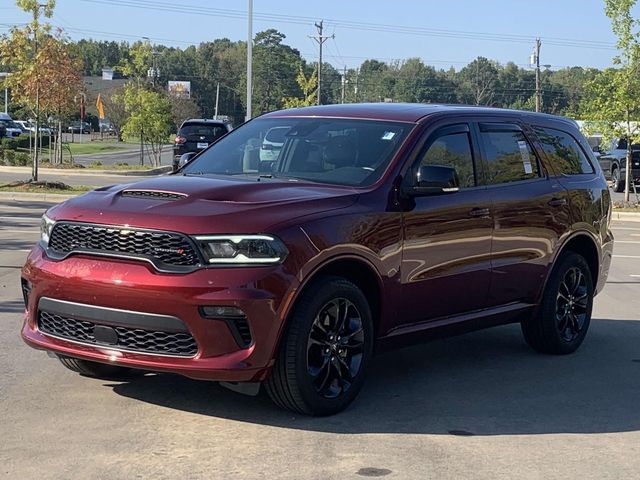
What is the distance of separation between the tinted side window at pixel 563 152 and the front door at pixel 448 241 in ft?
3.92

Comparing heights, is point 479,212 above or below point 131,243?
above

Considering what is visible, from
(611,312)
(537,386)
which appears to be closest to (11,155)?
(611,312)

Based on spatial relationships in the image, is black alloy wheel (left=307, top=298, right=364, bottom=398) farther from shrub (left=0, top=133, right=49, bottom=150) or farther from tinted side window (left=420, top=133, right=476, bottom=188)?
shrub (left=0, top=133, right=49, bottom=150)

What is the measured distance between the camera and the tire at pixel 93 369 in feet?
20.0

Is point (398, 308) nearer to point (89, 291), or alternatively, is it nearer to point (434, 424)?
point (434, 424)

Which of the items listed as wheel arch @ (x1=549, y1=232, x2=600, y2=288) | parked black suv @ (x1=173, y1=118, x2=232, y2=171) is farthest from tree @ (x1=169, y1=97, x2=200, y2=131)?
wheel arch @ (x1=549, y1=232, x2=600, y2=288)

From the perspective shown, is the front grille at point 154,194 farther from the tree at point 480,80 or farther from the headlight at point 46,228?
the tree at point 480,80

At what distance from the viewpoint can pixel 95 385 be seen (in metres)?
6.12

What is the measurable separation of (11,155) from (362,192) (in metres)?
31.3

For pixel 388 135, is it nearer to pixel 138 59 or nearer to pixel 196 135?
pixel 196 135

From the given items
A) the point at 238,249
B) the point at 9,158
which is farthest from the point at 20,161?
the point at 238,249

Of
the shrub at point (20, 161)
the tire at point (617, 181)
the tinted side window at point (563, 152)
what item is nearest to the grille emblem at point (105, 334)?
the tinted side window at point (563, 152)

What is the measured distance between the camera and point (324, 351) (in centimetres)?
553

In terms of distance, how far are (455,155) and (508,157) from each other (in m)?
0.74
